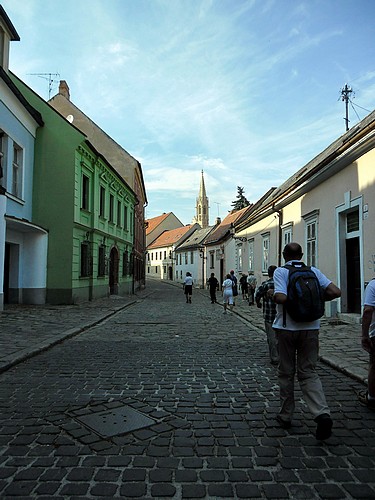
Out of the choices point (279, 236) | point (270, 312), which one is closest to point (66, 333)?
point (270, 312)

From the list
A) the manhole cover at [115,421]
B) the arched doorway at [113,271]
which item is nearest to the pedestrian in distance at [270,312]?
the manhole cover at [115,421]

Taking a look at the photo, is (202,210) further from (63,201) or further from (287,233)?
(287,233)

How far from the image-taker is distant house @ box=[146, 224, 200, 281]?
215 feet

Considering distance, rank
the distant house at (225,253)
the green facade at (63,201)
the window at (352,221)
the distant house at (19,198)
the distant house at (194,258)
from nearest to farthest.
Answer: the window at (352,221) < the distant house at (19,198) < the green facade at (63,201) < the distant house at (225,253) < the distant house at (194,258)

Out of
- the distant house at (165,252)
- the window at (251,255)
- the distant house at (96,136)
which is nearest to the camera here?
the window at (251,255)

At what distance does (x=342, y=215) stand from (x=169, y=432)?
9.70 metres

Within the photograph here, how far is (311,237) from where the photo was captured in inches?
575

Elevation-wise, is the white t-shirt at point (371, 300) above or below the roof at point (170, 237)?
below

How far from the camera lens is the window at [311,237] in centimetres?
1401

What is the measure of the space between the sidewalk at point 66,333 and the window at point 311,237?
107 inches

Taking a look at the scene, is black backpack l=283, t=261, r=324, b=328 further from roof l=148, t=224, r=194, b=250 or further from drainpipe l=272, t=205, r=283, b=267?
roof l=148, t=224, r=194, b=250

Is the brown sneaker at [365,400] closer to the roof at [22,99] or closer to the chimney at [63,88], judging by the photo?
the roof at [22,99]

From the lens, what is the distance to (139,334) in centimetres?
1052

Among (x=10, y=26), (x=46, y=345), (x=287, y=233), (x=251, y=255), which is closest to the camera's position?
(x=46, y=345)
